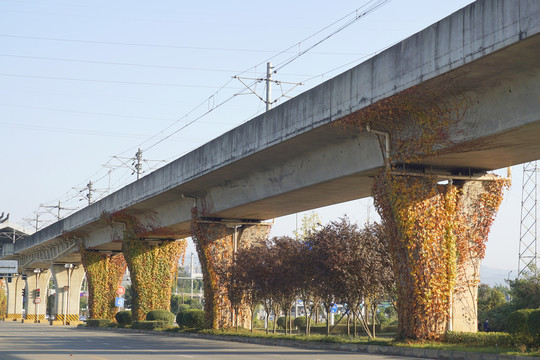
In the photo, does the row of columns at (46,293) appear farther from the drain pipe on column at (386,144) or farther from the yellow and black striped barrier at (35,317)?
the drain pipe on column at (386,144)

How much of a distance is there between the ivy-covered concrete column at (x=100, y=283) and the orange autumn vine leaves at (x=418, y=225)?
4000 cm

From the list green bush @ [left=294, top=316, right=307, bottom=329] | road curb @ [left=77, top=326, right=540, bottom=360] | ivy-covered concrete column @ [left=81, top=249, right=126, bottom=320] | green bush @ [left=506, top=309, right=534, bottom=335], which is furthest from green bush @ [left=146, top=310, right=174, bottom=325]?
green bush @ [left=506, top=309, right=534, bottom=335]

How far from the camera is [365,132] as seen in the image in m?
21.6

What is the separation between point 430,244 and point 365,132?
3.91 m

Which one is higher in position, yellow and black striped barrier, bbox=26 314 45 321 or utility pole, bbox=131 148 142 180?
utility pole, bbox=131 148 142 180

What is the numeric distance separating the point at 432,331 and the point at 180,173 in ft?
52.0

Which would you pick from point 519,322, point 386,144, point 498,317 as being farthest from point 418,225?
point 498,317

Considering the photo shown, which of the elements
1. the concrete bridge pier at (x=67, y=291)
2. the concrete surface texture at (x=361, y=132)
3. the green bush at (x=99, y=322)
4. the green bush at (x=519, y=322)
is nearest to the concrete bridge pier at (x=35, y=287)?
the concrete bridge pier at (x=67, y=291)

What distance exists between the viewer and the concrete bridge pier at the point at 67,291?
71.4 m

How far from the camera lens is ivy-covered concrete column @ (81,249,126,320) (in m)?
56.8

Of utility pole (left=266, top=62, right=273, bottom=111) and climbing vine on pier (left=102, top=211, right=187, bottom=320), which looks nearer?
utility pole (left=266, top=62, right=273, bottom=111)

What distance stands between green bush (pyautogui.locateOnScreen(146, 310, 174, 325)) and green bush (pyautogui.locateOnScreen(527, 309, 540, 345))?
94.2 ft

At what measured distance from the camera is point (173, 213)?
127ft

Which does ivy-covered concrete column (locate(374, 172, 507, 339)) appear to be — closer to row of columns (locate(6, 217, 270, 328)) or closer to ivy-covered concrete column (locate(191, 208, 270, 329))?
ivy-covered concrete column (locate(191, 208, 270, 329))
